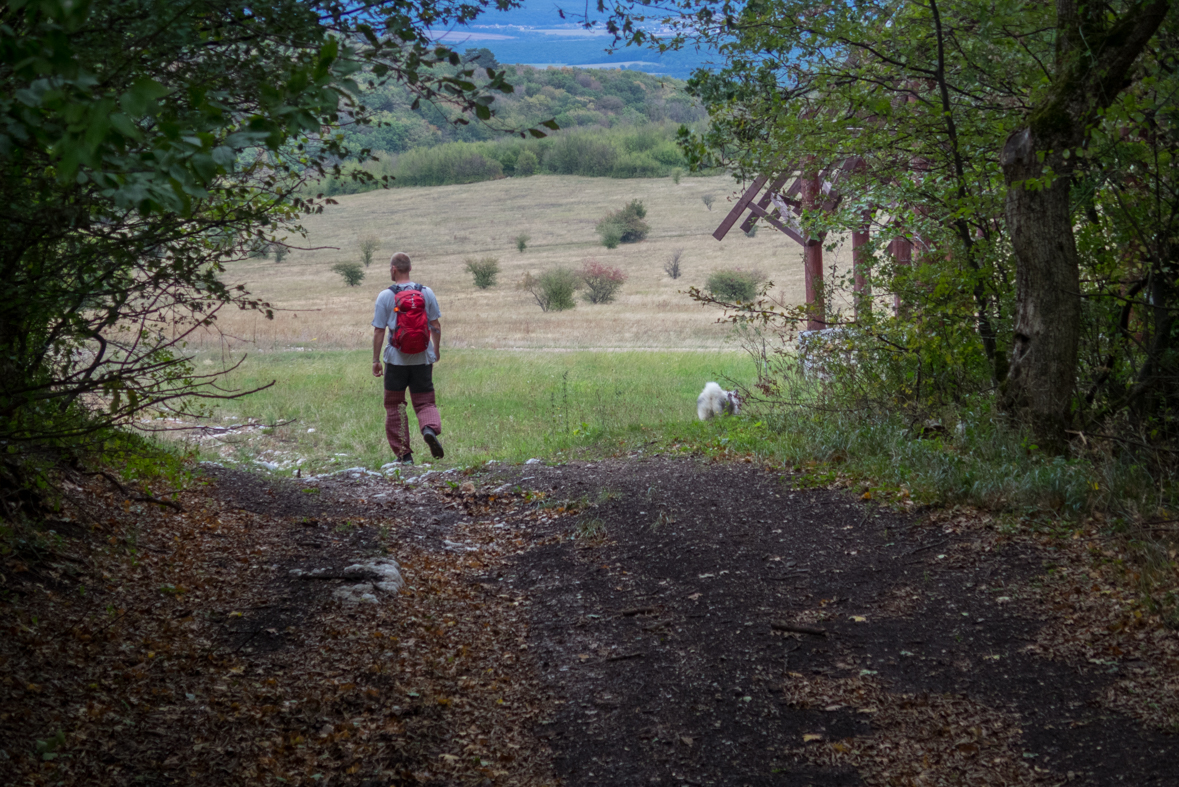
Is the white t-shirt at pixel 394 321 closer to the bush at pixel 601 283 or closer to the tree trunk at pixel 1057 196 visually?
the tree trunk at pixel 1057 196

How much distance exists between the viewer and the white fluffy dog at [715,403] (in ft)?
32.8

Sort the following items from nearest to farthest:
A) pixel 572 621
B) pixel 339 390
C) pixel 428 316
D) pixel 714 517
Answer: pixel 572 621
pixel 714 517
pixel 428 316
pixel 339 390

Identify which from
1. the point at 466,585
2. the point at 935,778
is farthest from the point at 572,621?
the point at 935,778

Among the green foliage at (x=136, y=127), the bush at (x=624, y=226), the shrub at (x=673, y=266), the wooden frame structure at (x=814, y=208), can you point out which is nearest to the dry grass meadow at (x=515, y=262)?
the shrub at (x=673, y=266)

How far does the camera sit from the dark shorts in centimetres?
836

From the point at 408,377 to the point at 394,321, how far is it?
56 centimetres

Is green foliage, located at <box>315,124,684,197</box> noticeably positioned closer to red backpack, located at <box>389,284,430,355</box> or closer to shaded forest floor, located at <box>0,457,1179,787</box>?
red backpack, located at <box>389,284,430,355</box>

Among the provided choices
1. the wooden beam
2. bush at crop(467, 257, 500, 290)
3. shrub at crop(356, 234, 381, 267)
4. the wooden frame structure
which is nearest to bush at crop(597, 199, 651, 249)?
bush at crop(467, 257, 500, 290)

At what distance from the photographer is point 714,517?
18.3ft

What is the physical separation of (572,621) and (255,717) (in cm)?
162

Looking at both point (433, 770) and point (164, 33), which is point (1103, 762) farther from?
point (164, 33)

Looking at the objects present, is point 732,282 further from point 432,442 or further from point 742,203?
point 432,442

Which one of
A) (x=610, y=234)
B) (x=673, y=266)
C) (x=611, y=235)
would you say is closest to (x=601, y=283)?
(x=673, y=266)

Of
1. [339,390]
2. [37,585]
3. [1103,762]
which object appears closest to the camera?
[1103,762]
